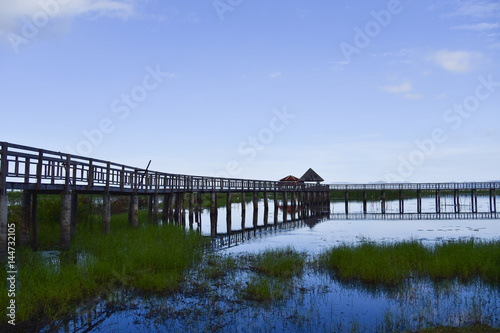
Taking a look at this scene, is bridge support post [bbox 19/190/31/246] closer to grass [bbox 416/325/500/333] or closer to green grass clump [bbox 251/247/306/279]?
green grass clump [bbox 251/247/306/279]

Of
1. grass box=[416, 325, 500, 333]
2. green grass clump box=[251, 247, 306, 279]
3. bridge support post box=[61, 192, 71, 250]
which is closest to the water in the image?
grass box=[416, 325, 500, 333]

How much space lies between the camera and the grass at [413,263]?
1244 cm

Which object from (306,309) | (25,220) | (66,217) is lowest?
(306,309)

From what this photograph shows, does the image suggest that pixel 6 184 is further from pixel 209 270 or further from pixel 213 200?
pixel 213 200

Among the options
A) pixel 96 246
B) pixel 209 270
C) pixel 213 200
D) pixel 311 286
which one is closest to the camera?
pixel 311 286

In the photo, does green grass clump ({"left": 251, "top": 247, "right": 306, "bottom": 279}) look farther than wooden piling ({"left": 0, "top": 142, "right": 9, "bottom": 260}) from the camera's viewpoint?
Yes

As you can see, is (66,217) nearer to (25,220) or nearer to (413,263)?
(25,220)

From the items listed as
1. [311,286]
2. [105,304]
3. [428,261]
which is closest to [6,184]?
[105,304]

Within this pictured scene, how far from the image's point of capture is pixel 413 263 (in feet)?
45.9

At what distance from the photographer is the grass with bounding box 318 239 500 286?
40.8 feet

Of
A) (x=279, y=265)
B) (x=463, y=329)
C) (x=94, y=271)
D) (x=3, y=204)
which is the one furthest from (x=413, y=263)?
(x=3, y=204)

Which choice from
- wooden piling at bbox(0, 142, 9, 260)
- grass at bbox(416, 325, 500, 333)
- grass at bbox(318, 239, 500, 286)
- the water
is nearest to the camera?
grass at bbox(416, 325, 500, 333)

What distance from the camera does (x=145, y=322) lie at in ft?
29.4

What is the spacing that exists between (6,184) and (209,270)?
6.83 m
